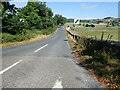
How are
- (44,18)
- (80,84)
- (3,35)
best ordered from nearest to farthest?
(80,84) → (3,35) → (44,18)

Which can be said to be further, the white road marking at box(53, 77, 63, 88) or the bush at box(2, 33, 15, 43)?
the bush at box(2, 33, 15, 43)

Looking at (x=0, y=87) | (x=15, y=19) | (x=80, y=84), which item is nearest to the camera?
(x=0, y=87)

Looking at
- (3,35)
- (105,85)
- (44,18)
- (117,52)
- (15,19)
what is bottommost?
(105,85)

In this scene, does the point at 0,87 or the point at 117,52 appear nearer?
the point at 0,87

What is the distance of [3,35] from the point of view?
62.4 feet

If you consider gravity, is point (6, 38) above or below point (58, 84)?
above

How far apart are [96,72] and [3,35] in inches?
660

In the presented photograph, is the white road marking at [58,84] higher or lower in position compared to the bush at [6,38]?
lower

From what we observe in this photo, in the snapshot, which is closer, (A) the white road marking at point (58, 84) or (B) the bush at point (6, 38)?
(A) the white road marking at point (58, 84)

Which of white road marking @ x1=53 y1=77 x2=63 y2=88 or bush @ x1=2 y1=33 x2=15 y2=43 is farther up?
bush @ x1=2 y1=33 x2=15 y2=43

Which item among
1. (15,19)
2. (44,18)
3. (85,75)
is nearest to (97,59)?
(85,75)

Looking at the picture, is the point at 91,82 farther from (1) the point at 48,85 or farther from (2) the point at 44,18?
(2) the point at 44,18

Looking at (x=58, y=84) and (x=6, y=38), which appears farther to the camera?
(x=6, y=38)

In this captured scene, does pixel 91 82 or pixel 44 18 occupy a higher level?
pixel 44 18
